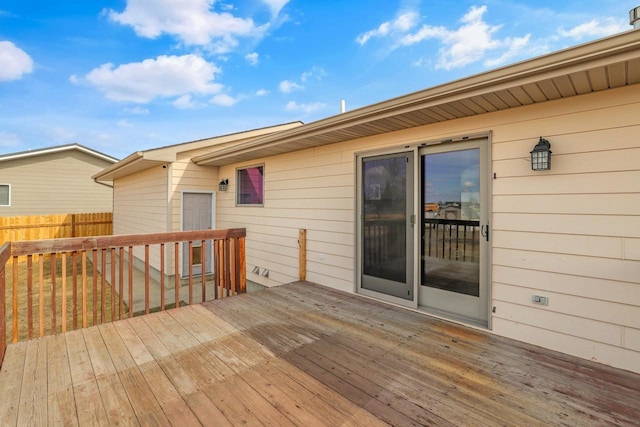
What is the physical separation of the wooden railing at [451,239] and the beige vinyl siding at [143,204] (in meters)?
5.55

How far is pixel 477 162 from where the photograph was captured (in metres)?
3.16

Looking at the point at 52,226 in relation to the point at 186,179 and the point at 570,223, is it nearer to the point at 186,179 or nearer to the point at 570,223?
the point at 186,179

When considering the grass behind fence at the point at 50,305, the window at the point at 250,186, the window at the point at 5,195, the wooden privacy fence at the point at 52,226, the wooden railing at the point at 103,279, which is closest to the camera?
the wooden railing at the point at 103,279

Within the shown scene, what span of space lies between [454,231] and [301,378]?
2224 millimetres

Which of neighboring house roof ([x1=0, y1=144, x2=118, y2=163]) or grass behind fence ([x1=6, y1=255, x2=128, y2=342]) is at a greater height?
neighboring house roof ([x1=0, y1=144, x2=118, y2=163])

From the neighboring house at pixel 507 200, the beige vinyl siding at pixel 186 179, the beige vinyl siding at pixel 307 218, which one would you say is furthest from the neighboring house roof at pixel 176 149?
the neighboring house at pixel 507 200

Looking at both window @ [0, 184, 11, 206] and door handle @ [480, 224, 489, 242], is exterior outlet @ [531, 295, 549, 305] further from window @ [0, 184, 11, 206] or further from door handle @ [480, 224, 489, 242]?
window @ [0, 184, 11, 206]

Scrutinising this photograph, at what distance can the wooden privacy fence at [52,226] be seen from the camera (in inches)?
383

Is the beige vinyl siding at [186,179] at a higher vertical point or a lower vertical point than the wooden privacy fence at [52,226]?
higher

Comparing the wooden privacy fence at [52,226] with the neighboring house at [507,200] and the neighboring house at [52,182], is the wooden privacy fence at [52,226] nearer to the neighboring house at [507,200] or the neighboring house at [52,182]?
the neighboring house at [52,182]

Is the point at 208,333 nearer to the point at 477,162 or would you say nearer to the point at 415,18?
the point at 477,162

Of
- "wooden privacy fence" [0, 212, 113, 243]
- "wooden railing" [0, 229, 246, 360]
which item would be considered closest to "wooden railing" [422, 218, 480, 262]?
"wooden railing" [0, 229, 246, 360]

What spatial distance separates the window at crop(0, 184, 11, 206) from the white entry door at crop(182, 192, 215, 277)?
10832 mm

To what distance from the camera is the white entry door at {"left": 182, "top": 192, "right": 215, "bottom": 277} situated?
6.68m
